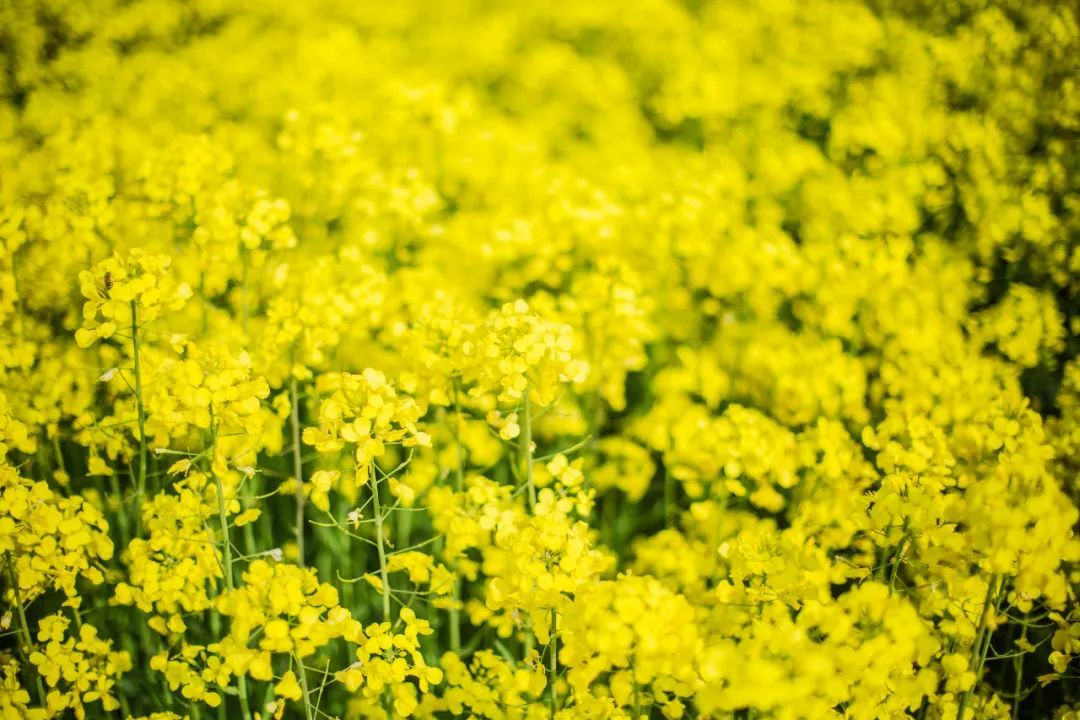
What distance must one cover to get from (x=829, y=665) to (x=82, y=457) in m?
3.56

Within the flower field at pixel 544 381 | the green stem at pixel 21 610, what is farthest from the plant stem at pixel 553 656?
the green stem at pixel 21 610

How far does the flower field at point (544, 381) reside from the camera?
201 centimetres

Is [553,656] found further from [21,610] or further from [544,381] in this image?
[21,610]

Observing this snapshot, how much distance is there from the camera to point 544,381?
2.26m

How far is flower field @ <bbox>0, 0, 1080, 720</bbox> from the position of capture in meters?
2.01

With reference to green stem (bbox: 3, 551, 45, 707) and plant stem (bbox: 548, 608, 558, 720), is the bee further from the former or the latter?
plant stem (bbox: 548, 608, 558, 720)

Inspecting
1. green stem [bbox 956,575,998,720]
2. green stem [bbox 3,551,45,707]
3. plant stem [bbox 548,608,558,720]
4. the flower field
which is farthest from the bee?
green stem [bbox 956,575,998,720]

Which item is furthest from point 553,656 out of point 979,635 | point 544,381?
point 979,635

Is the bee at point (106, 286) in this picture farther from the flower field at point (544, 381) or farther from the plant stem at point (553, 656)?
the plant stem at point (553, 656)

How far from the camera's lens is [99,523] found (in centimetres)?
228

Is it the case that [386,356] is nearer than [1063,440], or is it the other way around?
[1063,440]

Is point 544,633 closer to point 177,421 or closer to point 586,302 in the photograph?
point 177,421

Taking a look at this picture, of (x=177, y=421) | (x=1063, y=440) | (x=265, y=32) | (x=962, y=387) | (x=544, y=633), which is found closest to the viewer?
(x=544, y=633)

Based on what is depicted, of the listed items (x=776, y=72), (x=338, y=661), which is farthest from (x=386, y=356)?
(x=776, y=72)
